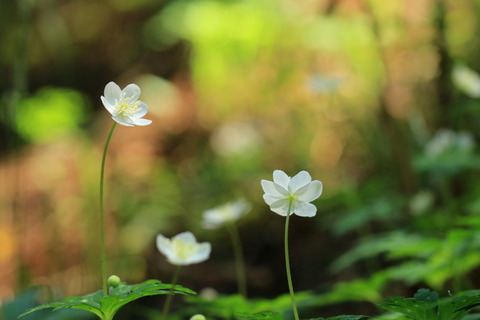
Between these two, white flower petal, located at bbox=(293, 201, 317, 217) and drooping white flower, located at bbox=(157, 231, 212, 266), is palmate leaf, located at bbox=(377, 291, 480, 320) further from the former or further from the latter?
drooping white flower, located at bbox=(157, 231, 212, 266)

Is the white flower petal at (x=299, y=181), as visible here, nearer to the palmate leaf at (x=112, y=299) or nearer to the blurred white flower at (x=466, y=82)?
the palmate leaf at (x=112, y=299)

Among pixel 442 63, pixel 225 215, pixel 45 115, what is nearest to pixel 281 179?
pixel 225 215

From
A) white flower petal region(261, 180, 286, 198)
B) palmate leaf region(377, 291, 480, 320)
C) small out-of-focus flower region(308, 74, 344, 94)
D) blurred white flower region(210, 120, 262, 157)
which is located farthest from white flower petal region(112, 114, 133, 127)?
blurred white flower region(210, 120, 262, 157)

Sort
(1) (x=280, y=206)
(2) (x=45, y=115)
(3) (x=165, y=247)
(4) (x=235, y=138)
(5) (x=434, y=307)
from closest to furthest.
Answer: (5) (x=434, y=307) < (1) (x=280, y=206) < (3) (x=165, y=247) < (2) (x=45, y=115) < (4) (x=235, y=138)

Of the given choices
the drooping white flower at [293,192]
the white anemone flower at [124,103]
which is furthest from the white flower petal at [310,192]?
the white anemone flower at [124,103]

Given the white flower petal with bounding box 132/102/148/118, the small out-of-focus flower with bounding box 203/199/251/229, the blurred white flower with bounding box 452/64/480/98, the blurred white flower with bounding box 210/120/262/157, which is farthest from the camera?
the blurred white flower with bounding box 210/120/262/157

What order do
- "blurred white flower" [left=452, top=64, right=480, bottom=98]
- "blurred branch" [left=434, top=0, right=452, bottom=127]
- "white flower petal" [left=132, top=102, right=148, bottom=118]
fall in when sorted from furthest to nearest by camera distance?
"blurred branch" [left=434, top=0, right=452, bottom=127] < "blurred white flower" [left=452, top=64, right=480, bottom=98] < "white flower petal" [left=132, top=102, right=148, bottom=118]

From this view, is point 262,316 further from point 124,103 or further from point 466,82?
point 466,82

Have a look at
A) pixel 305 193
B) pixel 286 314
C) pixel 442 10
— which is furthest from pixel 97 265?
pixel 305 193
